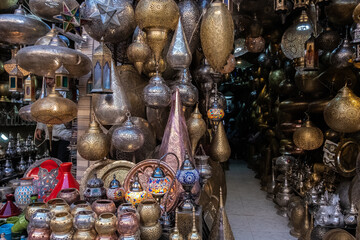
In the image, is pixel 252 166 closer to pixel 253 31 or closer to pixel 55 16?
pixel 253 31

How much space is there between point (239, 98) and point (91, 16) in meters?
9.25

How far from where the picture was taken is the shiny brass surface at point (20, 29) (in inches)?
59.5

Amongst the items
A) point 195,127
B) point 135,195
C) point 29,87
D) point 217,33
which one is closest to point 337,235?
point 195,127

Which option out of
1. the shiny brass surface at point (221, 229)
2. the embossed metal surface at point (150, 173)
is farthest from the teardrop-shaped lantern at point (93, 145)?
the shiny brass surface at point (221, 229)

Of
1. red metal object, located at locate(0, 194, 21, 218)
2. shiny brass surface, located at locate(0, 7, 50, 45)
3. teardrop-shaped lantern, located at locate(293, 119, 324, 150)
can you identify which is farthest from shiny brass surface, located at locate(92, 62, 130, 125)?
teardrop-shaped lantern, located at locate(293, 119, 324, 150)

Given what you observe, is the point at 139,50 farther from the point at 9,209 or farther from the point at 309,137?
the point at 309,137

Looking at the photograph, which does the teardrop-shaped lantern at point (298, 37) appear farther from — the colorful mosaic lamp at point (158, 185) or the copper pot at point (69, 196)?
the copper pot at point (69, 196)

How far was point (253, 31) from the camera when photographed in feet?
9.91

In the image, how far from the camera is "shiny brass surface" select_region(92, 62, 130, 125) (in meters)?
1.93

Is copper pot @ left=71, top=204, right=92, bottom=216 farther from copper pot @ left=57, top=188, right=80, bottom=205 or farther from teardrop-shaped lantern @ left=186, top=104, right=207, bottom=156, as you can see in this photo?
teardrop-shaped lantern @ left=186, top=104, right=207, bottom=156

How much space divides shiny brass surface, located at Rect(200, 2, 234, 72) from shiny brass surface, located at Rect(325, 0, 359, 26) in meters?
1.08

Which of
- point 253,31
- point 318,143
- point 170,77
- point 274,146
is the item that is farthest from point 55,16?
point 274,146

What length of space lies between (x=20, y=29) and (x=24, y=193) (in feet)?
3.10

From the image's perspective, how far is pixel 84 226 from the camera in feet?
3.86
